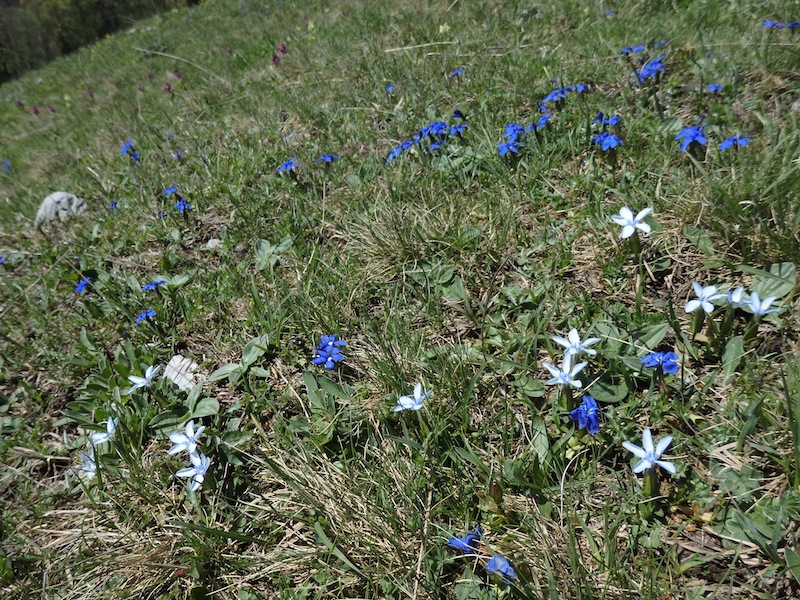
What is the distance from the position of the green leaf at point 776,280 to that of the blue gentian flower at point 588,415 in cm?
84

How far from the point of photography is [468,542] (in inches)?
63.6

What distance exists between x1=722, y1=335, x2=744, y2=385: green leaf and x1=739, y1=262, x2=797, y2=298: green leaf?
0.26 m

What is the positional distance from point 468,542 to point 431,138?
2536 mm

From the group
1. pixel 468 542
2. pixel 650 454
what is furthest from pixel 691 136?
pixel 468 542

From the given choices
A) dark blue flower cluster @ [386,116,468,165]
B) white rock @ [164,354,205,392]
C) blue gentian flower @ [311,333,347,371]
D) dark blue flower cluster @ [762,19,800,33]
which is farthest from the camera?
dark blue flower cluster @ [386,116,468,165]

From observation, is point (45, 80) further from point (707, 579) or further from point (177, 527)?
point (707, 579)

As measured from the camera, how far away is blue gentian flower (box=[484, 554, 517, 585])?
4.74 ft

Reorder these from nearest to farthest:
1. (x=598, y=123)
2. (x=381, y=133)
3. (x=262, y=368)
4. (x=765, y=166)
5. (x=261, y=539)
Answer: (x=261, y=539) < (x=765, y=166) < (x=262, y=368) < (x=598, y=123) < (x=381, y=133)

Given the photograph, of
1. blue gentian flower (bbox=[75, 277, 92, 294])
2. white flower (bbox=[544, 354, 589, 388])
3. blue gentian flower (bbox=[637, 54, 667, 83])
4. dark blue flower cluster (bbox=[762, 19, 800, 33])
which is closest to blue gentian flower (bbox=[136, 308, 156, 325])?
blue gentian flower (bbox=[75, 277, 92, 294])

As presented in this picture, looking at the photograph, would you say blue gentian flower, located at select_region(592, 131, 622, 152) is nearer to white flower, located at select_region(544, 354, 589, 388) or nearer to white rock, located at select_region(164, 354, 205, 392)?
white flower, located at select_region(544, 354, 589, 388)

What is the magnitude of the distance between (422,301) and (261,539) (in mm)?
1217

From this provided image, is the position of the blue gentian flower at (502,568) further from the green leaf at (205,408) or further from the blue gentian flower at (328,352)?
the green leaf at (205,408)

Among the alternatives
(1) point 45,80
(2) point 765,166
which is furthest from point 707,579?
(1) point 45,80

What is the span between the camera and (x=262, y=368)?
95.5 inches
